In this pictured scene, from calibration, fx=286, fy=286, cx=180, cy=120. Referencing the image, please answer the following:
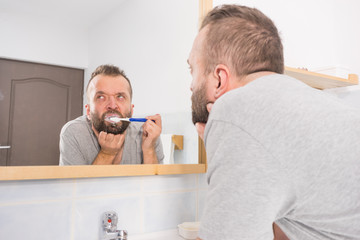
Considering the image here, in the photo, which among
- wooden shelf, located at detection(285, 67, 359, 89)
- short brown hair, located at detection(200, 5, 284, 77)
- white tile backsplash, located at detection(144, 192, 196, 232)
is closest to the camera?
short brown hair, located at detection(200, 5, 284, 77)

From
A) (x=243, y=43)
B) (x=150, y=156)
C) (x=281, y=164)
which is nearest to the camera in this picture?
(x=281, y=164)

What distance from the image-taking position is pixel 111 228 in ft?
2.79

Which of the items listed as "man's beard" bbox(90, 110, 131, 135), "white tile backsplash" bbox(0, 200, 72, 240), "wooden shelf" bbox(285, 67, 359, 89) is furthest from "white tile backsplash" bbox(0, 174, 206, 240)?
"wooden shelf" bbox(285, 67, 359, 89)

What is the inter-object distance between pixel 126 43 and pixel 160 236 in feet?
2.18

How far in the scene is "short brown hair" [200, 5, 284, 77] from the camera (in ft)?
2.23

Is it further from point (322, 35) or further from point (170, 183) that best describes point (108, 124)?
point (322, 35)

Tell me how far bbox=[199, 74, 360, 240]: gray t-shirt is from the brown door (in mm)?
524

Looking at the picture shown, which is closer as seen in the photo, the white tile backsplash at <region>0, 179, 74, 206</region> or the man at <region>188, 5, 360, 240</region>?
the man at <region>188, 5, 360, 240</region>

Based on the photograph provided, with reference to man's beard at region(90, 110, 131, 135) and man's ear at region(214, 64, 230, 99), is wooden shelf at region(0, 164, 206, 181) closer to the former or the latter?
man's beard at region(90, 110, 131, 135)

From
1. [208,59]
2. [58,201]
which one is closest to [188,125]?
[208,59]

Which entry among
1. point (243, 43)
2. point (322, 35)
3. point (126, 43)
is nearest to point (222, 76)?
point (243, 43)

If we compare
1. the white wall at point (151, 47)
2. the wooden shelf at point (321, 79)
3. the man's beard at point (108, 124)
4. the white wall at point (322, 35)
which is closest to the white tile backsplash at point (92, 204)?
the man's beard at point (108, 124)

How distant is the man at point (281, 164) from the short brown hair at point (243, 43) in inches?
6.0

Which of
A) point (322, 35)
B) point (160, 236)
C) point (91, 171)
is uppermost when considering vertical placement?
point (322, 35)
